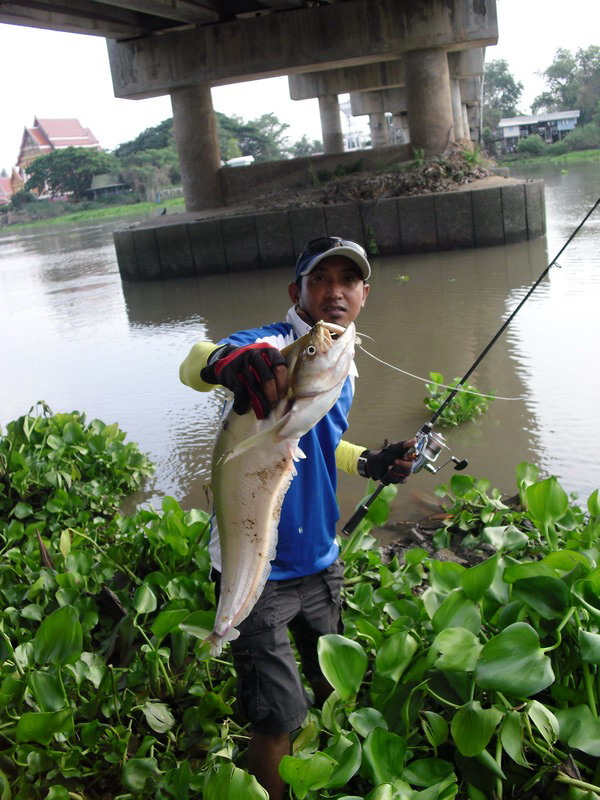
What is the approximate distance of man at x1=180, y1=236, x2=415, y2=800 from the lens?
198 cm

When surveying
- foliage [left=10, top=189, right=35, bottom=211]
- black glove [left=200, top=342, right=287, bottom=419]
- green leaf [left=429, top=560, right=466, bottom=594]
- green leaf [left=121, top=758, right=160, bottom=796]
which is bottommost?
green leaf [left=121, top=758, right=160, bottom=796]

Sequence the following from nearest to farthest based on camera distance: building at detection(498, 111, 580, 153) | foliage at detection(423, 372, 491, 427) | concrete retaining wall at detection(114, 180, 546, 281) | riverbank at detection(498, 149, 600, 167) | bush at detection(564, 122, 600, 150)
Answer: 1. foliage at detection(423, 372, 491, 427)
2. concrete retaining wall at detection(114, 180, 546, 281)
3. riverbank at detection(498, 149, 600, 167)
4. bush at detection(564, 122, 600, 150)
5. building at detection(498, 111, 580, 153)

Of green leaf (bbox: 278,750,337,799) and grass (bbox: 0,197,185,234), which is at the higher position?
grass (bbox: 0,197,185,234)

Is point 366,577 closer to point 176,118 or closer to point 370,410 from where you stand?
point 370,410

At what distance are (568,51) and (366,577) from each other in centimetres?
9090

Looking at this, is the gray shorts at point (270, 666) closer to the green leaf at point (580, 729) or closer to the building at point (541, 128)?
the green leaf at point (580, 729)

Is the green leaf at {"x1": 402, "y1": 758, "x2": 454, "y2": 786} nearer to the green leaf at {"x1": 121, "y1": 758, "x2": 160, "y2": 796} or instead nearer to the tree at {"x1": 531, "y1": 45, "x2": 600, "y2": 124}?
the green leaf at {"x1": 121, "y1": 758, "x2": 160, "y2": 796}

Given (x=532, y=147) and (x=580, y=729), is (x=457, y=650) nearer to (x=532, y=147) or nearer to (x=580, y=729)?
(x=580, y=729)

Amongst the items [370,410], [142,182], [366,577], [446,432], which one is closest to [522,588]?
[366,577]

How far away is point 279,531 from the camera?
2369 mm

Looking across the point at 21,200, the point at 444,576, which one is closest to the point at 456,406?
the point at 444,576

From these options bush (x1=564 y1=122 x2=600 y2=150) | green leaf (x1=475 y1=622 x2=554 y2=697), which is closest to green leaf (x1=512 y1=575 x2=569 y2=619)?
green leaf (x1=475 y1=622 x2=554 y2=697)

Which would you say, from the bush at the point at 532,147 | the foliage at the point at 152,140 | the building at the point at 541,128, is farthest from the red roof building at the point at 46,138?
the bush at the point at 532,147

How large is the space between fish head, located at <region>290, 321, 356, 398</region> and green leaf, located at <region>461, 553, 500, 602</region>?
79 centimetres
